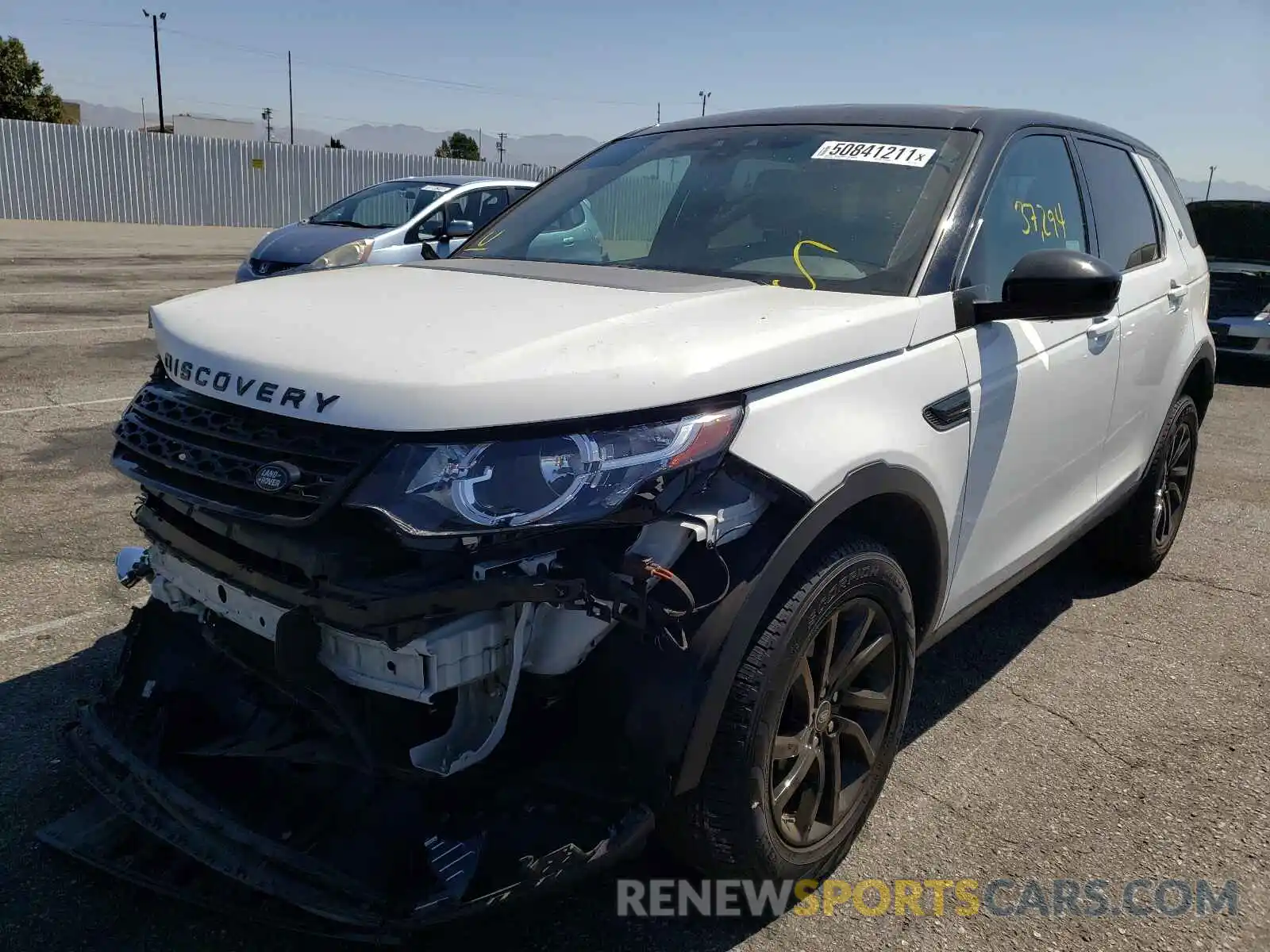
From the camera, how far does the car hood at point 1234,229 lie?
11516 millimetres

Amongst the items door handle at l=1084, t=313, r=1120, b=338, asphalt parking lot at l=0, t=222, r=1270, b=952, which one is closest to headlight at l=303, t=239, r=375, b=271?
asphalt parking lot at l=0, t=222, r=1270, b=952

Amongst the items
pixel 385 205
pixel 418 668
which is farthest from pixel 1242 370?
pixel 418 668

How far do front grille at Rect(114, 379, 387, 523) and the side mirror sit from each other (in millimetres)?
1729

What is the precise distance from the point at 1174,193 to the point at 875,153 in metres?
2.52

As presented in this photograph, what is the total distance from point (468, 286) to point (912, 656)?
150 cm

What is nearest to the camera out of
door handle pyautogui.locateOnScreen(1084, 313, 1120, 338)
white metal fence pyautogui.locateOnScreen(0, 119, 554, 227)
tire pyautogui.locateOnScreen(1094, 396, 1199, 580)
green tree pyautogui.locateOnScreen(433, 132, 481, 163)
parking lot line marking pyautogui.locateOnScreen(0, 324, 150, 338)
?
door handle pyautogui.locateOnScreen(1084, 313, 1120, 338)

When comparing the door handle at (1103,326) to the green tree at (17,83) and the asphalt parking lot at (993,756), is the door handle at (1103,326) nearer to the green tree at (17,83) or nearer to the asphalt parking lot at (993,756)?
the asphalt parking lot at (993,756)

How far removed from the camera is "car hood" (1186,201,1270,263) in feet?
37.8

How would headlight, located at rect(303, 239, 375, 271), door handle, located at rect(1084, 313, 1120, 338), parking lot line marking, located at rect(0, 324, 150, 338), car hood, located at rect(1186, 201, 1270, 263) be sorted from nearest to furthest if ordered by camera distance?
door handle, located at rect(1084, 313, 1120, 338) → headlight, located at rect(303, 239, 375, 271) → parking lot line marking, located at rect(0, 324, 150, 338) → car hood, located at rect(1186, 201, 1270, 263)

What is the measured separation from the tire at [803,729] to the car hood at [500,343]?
491 millimetres

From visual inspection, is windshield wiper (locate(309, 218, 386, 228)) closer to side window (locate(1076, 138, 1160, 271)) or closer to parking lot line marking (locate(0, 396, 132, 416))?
parking lot line marking (locate(0, 396, 132, 416))

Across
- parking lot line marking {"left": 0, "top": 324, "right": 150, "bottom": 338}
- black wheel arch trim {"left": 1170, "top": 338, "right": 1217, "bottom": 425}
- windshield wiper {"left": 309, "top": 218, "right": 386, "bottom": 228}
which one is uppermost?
windshield wiper {"left": 309, "top": 218, "right": 386, "bottom": 228}

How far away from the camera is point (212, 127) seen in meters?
44.7

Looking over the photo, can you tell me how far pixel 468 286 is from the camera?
2709 millimetres
